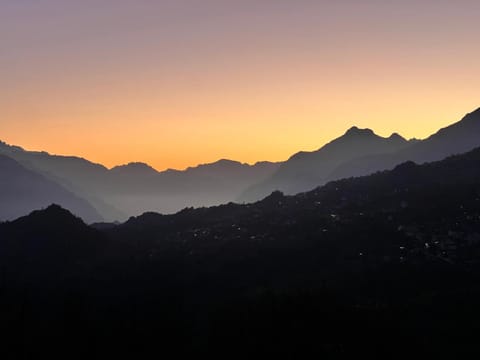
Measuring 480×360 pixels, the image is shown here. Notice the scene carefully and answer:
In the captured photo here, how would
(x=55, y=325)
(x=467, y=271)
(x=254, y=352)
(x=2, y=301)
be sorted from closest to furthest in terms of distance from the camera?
(x=254, y=352), (x=55, y=325), (x=2, y=301), (x=467, y=271)

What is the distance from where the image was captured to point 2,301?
160m

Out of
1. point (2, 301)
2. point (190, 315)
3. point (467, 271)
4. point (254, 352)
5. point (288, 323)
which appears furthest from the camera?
point (467, 271)

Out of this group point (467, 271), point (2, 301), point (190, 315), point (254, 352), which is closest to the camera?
point (254, 352)

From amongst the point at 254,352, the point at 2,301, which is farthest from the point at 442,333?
the point at 2,301

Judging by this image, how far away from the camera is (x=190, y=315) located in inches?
6875

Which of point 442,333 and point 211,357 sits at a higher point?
point 211,357

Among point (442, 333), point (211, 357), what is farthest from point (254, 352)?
point (442, 333)

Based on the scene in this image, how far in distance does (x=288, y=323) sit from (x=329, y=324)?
1097 centimetres

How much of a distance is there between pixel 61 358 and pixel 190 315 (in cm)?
5840

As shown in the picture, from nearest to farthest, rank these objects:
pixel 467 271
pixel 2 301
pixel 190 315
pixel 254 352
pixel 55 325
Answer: pixel 254 352
pixel 55 325
pixel 2 301
pixel 190 315
pixel 467 271

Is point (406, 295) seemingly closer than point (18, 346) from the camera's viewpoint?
No

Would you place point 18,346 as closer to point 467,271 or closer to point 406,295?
point 406,295

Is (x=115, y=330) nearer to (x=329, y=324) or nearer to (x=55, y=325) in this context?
(x=55, y=325)

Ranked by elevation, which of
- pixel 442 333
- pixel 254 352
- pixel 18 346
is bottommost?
pixel 442 333
